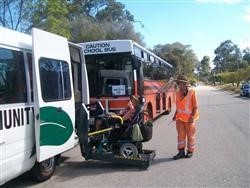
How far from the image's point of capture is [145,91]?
15.2 m

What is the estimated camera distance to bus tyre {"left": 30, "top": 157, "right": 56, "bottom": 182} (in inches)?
302

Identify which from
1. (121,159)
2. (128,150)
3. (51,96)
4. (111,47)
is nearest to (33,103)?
(51,96)

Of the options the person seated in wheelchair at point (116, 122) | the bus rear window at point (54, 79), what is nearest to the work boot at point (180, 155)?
the person seated in wheelchair at point (116, 122)

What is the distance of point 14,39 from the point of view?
22.7 ft

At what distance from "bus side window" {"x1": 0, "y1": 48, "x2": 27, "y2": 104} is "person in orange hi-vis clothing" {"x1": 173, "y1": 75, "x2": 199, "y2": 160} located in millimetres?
4116

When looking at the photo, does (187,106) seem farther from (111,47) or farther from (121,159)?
(111,47)

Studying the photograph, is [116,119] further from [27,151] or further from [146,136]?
[27,151]

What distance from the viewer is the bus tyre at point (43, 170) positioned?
7664 mm

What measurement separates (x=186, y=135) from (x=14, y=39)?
4813 mm

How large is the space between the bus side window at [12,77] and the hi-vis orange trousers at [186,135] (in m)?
4.14

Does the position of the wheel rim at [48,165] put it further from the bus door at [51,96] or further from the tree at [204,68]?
the tree at [204,68]

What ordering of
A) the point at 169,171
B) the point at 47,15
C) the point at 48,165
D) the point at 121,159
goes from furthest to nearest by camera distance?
the point at 47,15, the point at 121,159, the point at 169,171, the point at 48,165

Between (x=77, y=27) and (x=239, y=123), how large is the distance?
36.5 metres

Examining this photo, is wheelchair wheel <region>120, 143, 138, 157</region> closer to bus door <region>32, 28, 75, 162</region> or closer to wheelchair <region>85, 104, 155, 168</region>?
wheelchair <region>85, 104, 155, 168</region>
